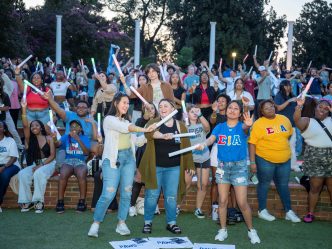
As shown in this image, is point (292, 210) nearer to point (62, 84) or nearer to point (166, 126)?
point (166, 126)

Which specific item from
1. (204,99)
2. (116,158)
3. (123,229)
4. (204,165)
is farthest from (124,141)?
(204,99)

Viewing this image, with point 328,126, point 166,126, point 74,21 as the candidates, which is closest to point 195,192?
point 166,126

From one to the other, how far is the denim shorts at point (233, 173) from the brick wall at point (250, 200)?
1409 millimetres

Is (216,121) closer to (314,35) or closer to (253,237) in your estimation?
(253,237)

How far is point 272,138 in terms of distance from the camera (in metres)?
6.94

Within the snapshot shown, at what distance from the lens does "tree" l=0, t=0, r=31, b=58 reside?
20.3 meters

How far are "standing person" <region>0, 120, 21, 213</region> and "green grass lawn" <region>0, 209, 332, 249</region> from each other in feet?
1.41

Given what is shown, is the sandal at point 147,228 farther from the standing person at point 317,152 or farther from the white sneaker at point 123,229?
the standing person at point 317,152

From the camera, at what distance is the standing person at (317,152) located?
7133mm

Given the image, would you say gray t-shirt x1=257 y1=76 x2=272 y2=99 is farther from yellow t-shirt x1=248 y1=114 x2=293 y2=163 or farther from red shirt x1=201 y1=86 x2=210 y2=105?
yellow t-shirt x1=248 y1=114 x2=293 y2=163

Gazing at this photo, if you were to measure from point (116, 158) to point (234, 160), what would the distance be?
1.44 metres

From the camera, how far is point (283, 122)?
6.96 metres

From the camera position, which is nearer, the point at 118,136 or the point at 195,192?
the point at 118,136

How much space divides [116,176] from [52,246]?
1109 mm
